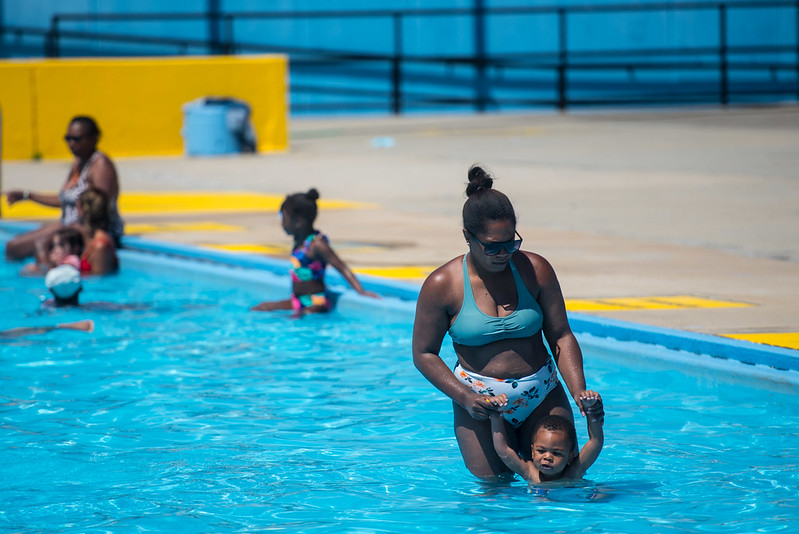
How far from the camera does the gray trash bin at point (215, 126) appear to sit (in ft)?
72.7

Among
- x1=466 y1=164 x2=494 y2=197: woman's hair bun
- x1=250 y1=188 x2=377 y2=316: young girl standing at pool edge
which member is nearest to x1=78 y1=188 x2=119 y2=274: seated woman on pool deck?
x1=250 y1=188 x2=377 y2=316: young girl standing at pool edge

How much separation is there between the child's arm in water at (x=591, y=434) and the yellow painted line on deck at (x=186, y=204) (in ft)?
32.4

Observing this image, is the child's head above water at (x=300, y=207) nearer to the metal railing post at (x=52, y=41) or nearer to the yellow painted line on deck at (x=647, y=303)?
the yellow painted line on deck at (x=647, y=303)

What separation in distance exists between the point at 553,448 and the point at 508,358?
389mm

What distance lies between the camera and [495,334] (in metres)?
5.00

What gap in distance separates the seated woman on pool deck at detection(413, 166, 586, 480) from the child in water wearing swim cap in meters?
0.10

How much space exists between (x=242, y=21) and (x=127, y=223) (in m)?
18.7

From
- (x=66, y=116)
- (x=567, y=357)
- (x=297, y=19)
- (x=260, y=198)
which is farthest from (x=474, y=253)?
(x=297, y=19)

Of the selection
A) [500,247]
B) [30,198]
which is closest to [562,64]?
[30,198]

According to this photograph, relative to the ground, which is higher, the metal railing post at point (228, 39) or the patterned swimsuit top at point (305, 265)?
the metal railing post at point (228, 39)

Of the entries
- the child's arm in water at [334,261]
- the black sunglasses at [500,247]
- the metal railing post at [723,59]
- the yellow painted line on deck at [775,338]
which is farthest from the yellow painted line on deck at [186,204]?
the metal railing post at [723,59]

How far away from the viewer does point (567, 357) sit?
499 centimetres

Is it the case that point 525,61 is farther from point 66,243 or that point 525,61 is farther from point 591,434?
point 591,434

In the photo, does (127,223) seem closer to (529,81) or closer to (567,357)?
(567,357)
